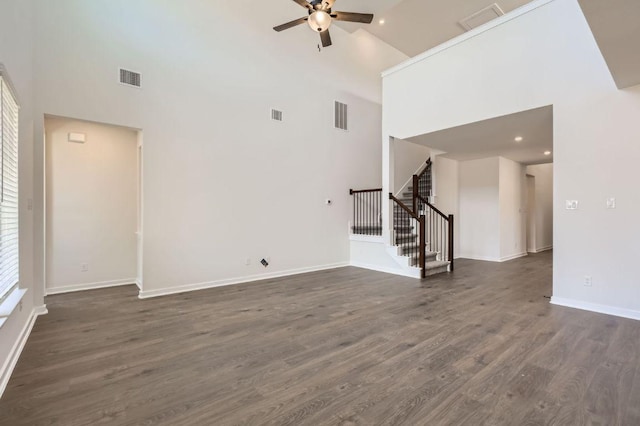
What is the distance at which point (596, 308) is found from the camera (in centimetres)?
363

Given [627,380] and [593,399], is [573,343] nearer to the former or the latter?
[627,380]

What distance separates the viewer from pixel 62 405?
6.20 feet

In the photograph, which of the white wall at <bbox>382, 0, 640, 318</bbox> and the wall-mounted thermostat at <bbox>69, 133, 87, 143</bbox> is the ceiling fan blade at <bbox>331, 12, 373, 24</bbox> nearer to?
the white wall at <bbox>382, 0, 640, 318</bbox>

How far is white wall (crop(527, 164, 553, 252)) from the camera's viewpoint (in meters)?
9.02

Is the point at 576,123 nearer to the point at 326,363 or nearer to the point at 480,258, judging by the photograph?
the point at 326,363

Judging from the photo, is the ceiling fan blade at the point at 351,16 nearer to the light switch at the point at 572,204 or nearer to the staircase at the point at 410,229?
the staircase at the point at 410,229

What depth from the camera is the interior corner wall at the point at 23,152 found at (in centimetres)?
236

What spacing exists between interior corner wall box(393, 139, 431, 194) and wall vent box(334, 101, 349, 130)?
6.33 ft

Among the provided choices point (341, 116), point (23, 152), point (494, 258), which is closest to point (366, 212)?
point (341, 116)

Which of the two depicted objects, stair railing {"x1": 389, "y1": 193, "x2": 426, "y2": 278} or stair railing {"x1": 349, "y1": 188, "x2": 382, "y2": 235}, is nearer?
stair railing {"x1": 389, "y1": 193, "x2": 426, "y2": 278}

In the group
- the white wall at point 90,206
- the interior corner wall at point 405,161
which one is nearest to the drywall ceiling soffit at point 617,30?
the white wall at point 90,206

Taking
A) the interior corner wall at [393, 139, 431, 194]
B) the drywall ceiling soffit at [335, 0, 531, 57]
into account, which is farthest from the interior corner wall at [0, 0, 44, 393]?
the interior corner wall at [393, 139, 431, 194]

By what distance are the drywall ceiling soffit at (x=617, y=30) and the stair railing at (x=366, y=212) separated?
428cm

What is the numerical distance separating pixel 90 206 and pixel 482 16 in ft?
28.5
